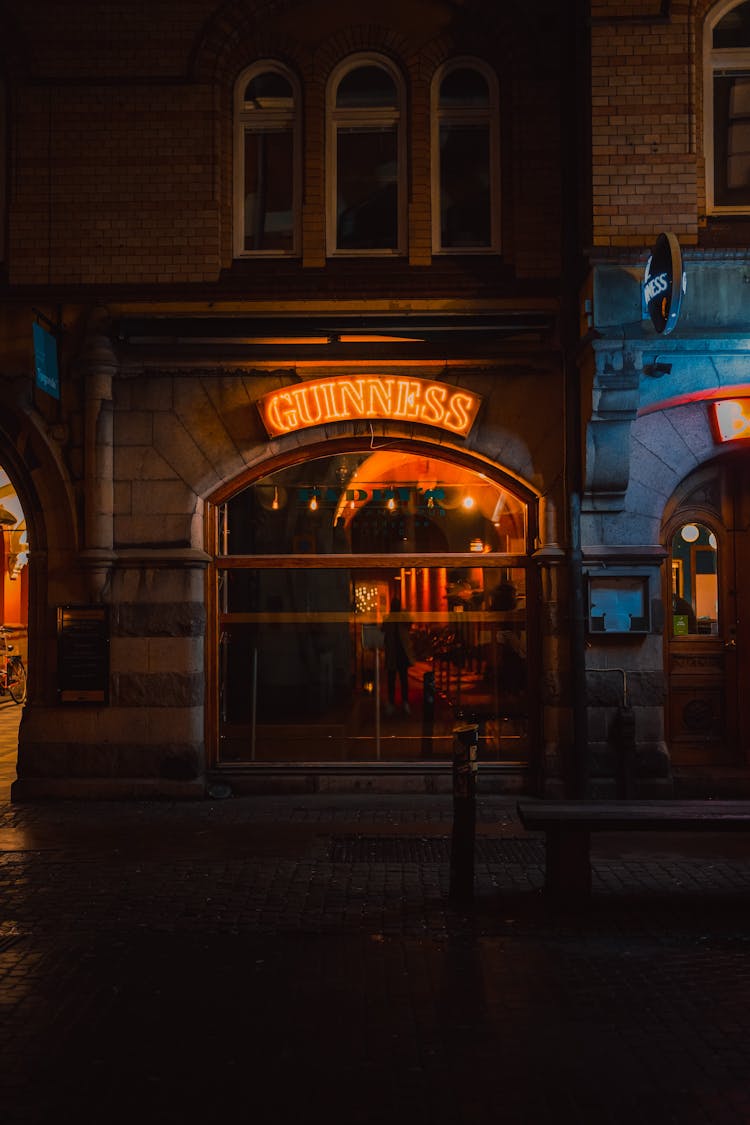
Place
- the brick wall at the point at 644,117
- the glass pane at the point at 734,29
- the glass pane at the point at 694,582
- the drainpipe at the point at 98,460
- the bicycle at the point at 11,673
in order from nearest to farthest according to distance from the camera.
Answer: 1. the brick wall at the point at 644,117
2. the glass pane at the point at 734,29
3. the drainpipe at the point at 98,460
4. the glass pane at the point at 694,582
5. the bicycle at the point at 11,673

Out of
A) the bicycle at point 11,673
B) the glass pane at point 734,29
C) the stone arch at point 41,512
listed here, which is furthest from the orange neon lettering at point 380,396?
the bicycle at point 11,673

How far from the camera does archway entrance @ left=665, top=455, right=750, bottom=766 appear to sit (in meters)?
11.5

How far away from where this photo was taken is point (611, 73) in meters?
9.97

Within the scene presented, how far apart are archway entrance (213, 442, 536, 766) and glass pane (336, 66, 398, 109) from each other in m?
3.83

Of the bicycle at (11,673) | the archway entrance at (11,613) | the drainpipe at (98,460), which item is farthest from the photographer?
the bicycle at (11,673)

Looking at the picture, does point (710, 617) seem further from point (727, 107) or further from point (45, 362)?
point (45, 362)

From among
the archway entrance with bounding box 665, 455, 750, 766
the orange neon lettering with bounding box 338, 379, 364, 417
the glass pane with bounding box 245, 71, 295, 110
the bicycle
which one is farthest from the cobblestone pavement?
the glass pane with bounding box 245, 71, 295, 110

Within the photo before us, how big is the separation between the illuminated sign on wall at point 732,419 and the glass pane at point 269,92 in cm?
579

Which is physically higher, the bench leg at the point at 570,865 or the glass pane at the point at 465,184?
the glass pane at the point at 465,184

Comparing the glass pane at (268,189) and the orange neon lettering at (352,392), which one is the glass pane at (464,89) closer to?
the glass pane at (268,189)

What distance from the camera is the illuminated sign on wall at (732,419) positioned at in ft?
34.9

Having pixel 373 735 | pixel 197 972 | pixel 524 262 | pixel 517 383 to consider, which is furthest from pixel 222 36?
pixel 197 972

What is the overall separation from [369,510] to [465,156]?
13.3 feet

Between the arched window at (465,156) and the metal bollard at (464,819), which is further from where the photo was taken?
the arched window at (465,156)
